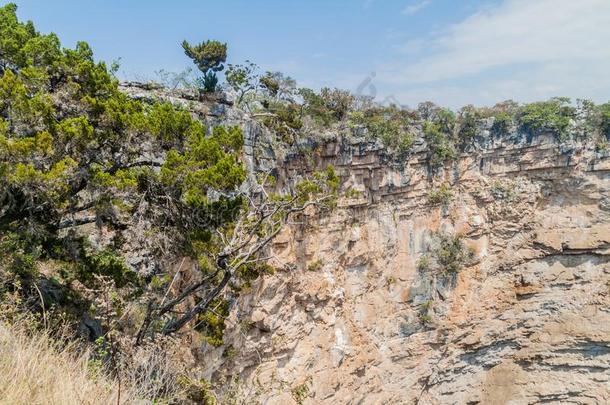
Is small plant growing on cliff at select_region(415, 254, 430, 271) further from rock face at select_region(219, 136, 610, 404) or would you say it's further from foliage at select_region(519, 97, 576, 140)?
foliage at select_region(519, 97, 576, 140)

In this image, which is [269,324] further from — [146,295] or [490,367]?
[490,367]

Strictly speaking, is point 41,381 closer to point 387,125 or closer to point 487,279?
point 387,125

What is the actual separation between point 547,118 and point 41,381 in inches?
693

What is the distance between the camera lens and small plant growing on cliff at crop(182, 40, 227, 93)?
1155 centimetres

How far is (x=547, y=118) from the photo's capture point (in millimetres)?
16016

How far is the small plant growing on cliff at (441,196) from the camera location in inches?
635

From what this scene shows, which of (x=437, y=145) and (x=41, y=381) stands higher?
(x=437, y=145)

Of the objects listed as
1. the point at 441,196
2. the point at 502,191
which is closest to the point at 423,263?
the point at 441,196

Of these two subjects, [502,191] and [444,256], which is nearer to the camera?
[444,256]

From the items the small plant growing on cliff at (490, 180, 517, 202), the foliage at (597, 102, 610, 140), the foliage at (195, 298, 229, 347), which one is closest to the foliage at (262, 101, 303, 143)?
the foliage at (195, 298, 229, 347)

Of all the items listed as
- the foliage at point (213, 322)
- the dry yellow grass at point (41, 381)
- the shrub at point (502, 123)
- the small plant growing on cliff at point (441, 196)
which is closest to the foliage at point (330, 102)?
the small plant growing on cliff at point (441, 196)

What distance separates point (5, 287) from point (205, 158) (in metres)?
3.08

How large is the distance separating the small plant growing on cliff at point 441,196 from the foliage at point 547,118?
3881mm

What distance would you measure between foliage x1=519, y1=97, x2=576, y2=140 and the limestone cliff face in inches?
22.3
